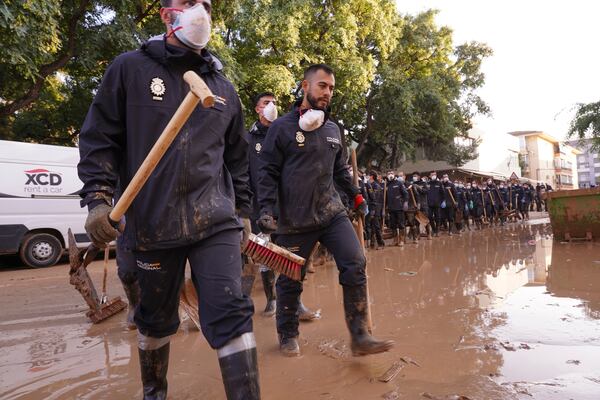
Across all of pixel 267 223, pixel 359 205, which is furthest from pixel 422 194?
pixel 267 223

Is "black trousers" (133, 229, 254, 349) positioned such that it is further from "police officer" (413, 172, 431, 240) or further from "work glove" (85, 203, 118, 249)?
"police officer" (413, 172, 431, 240)

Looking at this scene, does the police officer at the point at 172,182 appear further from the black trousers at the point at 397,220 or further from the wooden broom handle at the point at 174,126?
the black trousers at the point at 397,220

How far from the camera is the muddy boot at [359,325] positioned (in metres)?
2.94

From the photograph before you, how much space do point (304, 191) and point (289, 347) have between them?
1.13 meters

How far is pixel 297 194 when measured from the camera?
337 cm

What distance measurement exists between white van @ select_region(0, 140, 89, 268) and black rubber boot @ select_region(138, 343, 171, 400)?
26.7ft

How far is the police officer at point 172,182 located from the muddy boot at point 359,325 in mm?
1347

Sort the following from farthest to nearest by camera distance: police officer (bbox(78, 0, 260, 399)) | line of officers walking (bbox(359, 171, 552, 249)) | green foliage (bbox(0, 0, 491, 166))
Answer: line of officers walking (bbox(359, 171, 552, 249)), green foliage (bbox(0, 0, 491, 166)), police officer (bbox(78, 0, 260, 399))

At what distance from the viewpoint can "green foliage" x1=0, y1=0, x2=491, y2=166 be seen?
412 inches

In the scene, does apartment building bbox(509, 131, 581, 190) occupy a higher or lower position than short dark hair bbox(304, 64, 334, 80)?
higher

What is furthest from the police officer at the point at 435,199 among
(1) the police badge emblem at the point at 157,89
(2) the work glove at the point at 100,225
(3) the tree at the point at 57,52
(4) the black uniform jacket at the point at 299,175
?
(2) the work glove at the point at 100,225

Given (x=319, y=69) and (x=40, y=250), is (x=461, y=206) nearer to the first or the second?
(x=40, y=250)

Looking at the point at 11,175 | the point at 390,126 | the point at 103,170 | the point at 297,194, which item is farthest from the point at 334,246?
the point at 390,126

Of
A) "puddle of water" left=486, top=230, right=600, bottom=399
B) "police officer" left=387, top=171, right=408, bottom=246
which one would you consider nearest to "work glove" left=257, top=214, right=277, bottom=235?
"puddle of water" left=486, top=230, right=600, bottom=399
